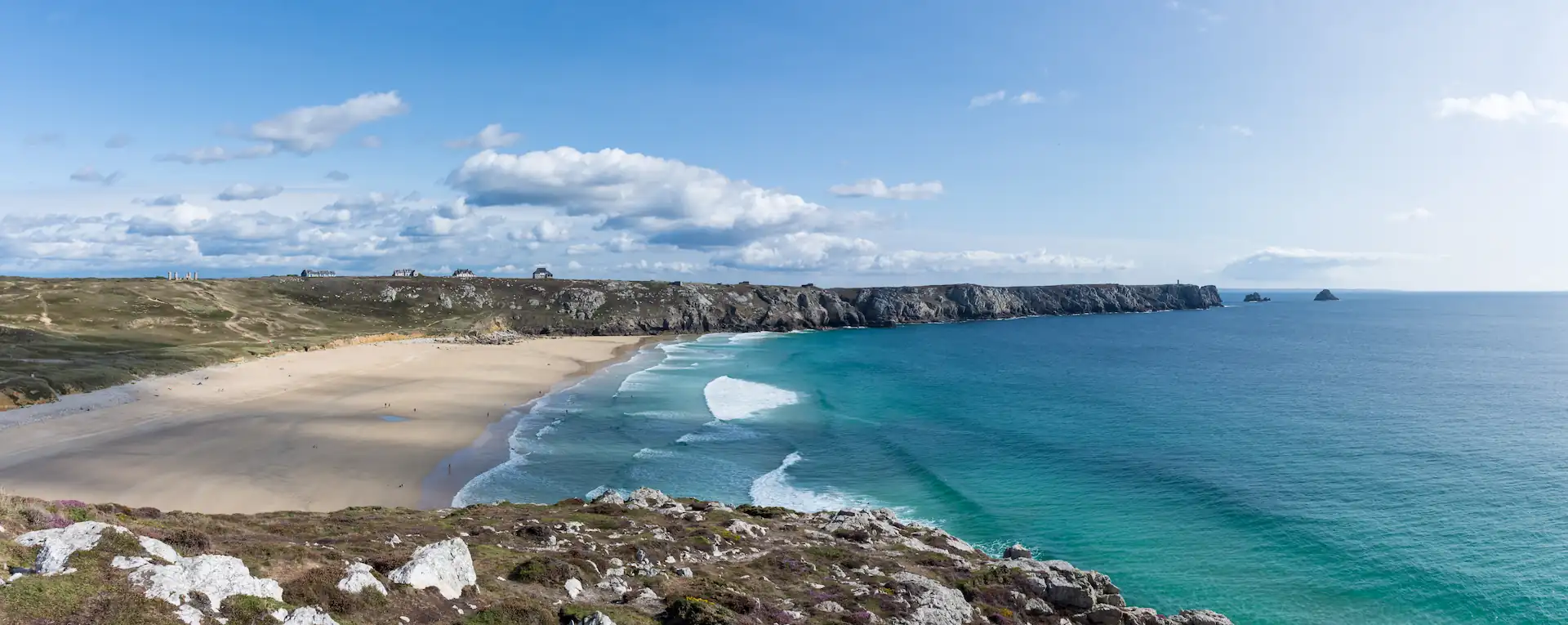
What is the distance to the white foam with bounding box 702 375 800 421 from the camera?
222ft

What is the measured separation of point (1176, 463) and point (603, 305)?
13351cm

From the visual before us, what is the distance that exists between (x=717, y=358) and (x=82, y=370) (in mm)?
69810

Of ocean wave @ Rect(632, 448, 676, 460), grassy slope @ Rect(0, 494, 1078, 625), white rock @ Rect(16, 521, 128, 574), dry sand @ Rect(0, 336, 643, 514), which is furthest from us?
ocean wave @ Rect(632, 448, 676, 460)

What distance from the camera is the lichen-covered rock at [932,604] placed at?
21.3 m

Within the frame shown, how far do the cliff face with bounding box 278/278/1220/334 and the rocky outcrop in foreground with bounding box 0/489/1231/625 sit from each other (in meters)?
118

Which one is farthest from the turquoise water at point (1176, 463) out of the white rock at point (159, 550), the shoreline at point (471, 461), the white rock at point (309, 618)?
the white rock at point (309, 618)

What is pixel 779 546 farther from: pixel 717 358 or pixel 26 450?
pixel 717 358

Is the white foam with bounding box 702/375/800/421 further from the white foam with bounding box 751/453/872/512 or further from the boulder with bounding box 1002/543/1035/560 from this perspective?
the boulder with bounding box 1002/543/1035/560

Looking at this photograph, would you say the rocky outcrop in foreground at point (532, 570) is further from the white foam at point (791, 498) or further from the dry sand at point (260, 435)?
the dry sand at point (260, 435)

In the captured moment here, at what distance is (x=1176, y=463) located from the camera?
158 ft

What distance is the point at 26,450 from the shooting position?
4419 cm

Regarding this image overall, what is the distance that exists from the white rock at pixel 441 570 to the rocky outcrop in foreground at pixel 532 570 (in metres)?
0.04

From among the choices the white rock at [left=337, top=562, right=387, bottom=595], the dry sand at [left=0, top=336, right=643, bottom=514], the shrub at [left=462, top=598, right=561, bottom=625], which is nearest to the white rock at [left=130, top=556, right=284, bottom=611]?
the white rock at [left=337, top=562, right=387, bottom=595]

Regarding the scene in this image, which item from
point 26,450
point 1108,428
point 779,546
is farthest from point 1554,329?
point 26,450
